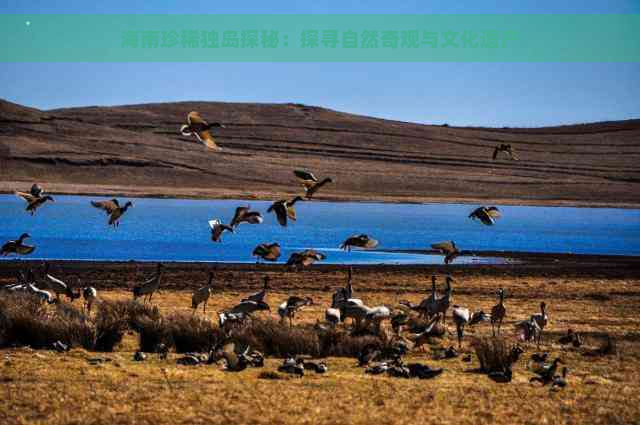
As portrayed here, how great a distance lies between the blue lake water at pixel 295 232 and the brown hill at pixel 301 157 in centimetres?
1568

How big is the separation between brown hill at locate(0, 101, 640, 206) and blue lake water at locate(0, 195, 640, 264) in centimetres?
1568

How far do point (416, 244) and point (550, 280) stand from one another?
1531 cm

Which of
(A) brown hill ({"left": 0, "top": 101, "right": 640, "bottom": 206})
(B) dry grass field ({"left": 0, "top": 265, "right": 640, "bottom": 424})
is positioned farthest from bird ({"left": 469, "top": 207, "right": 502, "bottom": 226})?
(A) brown hill ({"left": 0, "top": 101, "right": 640, "bottom": 206})

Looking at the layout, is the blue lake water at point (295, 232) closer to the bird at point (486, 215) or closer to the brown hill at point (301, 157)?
the brown hill at point (301, 157)

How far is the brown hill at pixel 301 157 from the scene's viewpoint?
9650 centimetres

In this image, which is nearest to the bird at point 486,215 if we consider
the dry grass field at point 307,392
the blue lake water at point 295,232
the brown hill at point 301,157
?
the dry grass field at point 307,392

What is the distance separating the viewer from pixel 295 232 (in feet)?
165

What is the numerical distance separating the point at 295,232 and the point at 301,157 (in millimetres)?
71319

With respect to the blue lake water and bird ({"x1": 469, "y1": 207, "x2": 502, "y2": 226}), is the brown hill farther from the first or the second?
bird ({"x1": 469, "y1": 207, "x2": 502, "y2": 226})

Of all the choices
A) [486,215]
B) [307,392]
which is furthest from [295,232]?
[307,392]

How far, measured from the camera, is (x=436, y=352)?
15.0 metres

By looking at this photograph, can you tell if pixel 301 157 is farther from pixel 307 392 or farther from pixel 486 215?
pixel 307 392

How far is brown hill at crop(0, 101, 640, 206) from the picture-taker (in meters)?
96.5

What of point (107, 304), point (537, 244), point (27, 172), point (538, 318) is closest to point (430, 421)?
point (538, 318)
